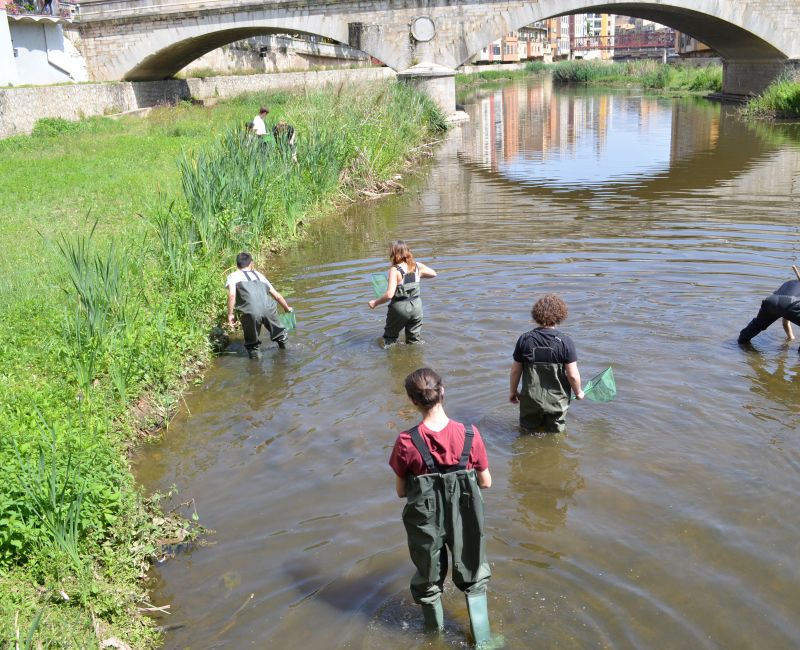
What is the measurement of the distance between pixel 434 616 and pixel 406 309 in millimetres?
4464

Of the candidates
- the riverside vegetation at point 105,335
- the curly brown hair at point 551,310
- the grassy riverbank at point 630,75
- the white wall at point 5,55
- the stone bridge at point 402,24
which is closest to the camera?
the riverside vegetation at point 105,335

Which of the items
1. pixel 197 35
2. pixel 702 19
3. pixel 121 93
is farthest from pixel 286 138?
pixel 702 19

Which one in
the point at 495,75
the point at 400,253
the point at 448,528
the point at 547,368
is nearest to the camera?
the point at 448,528

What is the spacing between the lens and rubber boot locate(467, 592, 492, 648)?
4.25m

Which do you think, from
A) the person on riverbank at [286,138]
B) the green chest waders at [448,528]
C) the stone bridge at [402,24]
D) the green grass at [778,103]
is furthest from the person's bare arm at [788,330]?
the stone bridge at [402,24]

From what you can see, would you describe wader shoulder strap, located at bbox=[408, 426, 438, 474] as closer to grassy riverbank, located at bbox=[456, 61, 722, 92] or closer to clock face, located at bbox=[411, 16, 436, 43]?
clock face, located at bbox=[411, 16, 436, 43]

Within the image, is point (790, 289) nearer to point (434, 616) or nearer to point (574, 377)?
point (574, 377)

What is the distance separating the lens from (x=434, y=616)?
4.39 metres

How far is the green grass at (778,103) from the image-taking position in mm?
32594

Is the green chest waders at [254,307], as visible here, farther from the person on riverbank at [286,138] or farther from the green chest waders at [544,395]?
the person on riverbank at [286,138]

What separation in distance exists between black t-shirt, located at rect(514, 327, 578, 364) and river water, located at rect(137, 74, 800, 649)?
2.69 feet

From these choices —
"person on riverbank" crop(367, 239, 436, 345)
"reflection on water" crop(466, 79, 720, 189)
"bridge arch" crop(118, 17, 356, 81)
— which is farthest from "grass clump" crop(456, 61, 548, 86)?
→ "person on riverbank" crop(367, 239, 436, 345)

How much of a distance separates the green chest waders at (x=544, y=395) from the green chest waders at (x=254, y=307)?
3217 millimetres

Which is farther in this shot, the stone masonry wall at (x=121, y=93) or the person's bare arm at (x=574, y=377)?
the stone masonry wall at (x=121, y=93)
